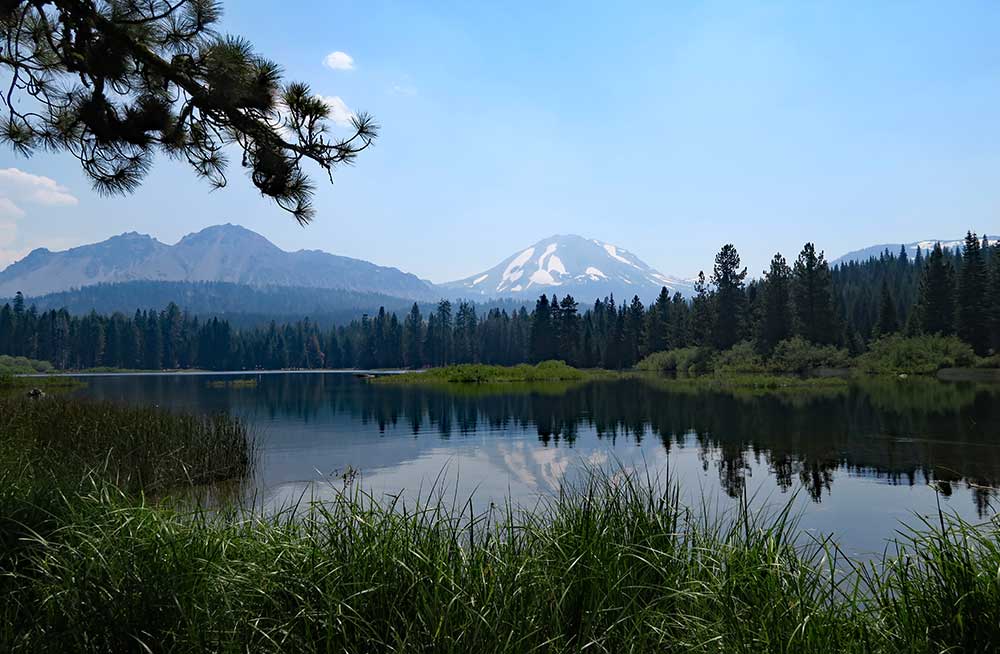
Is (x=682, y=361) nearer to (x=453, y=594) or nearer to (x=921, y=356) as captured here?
(x=921, y=356)

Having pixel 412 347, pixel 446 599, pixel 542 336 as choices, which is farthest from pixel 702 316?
pixel 446 599

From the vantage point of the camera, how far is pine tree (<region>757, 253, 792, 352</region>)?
299 feet

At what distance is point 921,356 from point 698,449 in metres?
67.2

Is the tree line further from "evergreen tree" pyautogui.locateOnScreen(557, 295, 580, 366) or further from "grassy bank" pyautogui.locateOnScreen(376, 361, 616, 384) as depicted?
"grassy bank" pyautogui.locateOnScreen(376, 361, 616, 384)

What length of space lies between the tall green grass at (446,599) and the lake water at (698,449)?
1143 millimetres

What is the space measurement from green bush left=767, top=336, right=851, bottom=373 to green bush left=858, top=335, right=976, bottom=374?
189 inches

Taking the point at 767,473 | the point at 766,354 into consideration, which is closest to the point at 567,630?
the point at 767,473

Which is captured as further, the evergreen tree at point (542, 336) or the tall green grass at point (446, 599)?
the evergreen tree at point (542, 336)

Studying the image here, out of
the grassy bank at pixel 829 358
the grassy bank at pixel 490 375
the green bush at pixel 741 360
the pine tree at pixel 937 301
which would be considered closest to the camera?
the grassy bank at pixel 829 358

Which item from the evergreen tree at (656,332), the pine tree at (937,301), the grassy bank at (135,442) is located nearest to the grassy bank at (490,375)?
the evergreen tree at (656,332)

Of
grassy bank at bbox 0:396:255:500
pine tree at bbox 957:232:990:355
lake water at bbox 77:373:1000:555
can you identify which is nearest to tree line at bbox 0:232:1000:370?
pine tree at bbox 957:232:990:355

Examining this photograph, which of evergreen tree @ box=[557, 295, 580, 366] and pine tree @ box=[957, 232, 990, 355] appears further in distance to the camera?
evergreen tree @ box=[557, 295, 580, 366]

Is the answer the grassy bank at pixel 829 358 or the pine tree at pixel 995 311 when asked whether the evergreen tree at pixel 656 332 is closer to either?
the grassy bank at pixel 829 358

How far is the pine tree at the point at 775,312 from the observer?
91.0 m
